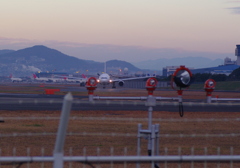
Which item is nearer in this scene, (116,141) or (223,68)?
(116,141)

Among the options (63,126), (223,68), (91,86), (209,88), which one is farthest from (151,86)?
(223,68)

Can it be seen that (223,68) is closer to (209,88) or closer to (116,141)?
(116,141)

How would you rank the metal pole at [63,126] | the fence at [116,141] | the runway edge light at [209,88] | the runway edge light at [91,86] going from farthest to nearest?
1. the fence at [116,141]
2. the runway edge light at [209,88]
3. the runway edge light at [91,86]
4. the metal pole at [63,126]

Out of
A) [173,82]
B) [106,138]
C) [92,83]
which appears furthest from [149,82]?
[106,138]

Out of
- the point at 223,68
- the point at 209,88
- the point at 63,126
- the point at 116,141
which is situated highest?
the point at 223,68

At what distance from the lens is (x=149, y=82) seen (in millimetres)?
8258

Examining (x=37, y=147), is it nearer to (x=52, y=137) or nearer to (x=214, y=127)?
(x=52, y=137)

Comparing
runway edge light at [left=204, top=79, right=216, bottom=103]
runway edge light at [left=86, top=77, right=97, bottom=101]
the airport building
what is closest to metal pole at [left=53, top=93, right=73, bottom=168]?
runway edge light at [left=86, top=77, right=97, bottom=101]

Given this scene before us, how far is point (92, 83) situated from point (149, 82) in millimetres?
1199

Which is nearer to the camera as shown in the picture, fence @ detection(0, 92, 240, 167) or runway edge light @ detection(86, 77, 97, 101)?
runway edge light @ detection(86, 77, 97, 101)

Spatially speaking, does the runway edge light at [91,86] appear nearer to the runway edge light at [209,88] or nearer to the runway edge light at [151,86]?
the runway edge light at [151,86]

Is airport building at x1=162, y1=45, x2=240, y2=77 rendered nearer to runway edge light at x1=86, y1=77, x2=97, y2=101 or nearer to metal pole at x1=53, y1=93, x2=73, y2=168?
runway edge light at x1=86, y1=77, x2=97, y2=101

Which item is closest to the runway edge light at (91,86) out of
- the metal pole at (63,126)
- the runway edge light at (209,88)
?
the runway edge light at (209,88)

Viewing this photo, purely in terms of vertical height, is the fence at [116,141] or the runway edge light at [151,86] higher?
the runway edge light at [151,86]
